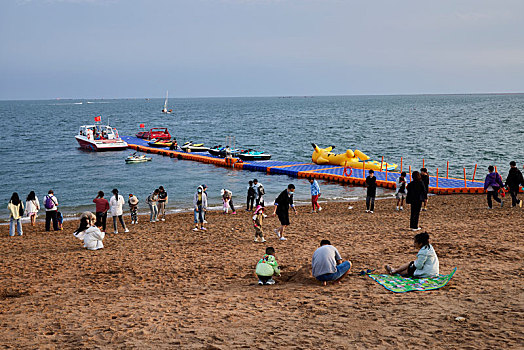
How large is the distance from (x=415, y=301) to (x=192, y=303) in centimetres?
416

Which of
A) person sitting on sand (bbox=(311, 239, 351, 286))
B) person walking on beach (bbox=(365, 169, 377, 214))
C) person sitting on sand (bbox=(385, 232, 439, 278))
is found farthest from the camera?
person walking on beach (bbox=(365, 169, 377, 214))

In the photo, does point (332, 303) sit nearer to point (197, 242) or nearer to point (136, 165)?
point (197, 242)

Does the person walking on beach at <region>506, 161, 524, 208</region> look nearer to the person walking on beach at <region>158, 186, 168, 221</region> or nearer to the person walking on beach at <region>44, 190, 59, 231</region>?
the person walking on beach at <region>158, 186, 168, 221</region>

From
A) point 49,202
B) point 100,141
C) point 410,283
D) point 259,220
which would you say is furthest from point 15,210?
point 100,141

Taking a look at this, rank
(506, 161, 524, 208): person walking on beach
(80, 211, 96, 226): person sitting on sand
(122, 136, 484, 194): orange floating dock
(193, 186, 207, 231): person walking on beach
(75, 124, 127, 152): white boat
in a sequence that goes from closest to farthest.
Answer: (80, 211, 96, 226): person sitting on sand
(193, 186, 207, 231): person walking on beach
(506, 161, 524, 208): person walking on beach
(122, 136, 484, 194): orange floating dock
(75, 124, 127, 152): white boat

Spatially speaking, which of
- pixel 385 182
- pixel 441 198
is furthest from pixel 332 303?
pixel 385 182

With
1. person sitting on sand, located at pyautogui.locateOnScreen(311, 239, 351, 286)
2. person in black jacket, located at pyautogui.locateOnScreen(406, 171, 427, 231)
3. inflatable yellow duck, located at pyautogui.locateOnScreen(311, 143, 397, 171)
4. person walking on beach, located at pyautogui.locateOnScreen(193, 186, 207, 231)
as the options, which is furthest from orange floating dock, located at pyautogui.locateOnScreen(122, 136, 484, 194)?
person sitting on sand, located at pyautogui.locateOnScreen(311, 239, 351, 286)

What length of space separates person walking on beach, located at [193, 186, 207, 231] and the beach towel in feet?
27.6

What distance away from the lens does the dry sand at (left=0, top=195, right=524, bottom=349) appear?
752 cm

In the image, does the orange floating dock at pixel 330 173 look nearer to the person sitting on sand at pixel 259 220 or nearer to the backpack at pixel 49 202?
the person sitting on sand at pixel 259 220

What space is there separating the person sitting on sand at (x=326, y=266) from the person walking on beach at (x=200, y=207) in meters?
7.80

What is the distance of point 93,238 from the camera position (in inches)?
586

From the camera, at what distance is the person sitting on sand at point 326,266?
32.5 ft

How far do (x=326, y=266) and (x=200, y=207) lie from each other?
8.36 m
